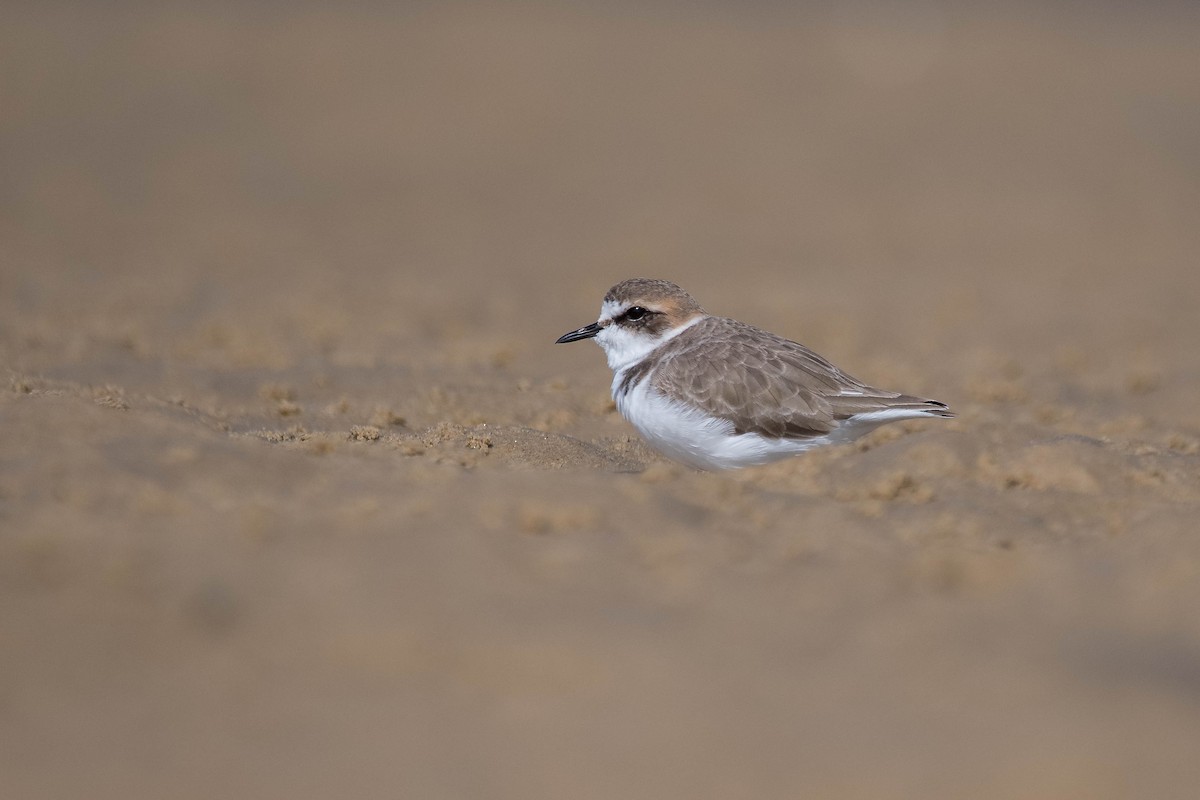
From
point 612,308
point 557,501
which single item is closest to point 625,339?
point 612,308

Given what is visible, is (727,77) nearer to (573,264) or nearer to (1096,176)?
(1096,176)

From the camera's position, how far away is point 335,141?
71.0 ft

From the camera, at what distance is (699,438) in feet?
19.6

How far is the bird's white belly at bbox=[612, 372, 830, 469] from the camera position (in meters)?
5.96

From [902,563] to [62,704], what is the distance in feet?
8.94

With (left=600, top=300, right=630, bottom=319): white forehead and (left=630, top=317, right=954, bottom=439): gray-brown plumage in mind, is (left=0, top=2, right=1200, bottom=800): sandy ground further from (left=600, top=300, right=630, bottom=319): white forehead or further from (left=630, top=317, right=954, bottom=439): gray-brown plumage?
(left=600, top=300, right=630, bottom=319): white forehead

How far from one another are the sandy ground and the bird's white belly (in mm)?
275

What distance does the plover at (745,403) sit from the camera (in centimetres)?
594

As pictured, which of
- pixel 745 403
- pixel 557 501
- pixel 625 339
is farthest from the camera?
pixel 625 339

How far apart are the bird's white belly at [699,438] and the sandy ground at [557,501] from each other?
0.90 feet

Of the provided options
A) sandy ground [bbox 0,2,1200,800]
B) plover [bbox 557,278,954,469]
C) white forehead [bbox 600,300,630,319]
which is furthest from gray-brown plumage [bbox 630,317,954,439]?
white forehead [bbox 600,300,630,319]

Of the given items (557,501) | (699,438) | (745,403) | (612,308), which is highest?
(612,308)

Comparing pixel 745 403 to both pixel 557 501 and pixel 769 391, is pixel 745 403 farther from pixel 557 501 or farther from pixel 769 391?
pixel 557 501

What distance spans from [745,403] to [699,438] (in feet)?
0.88
